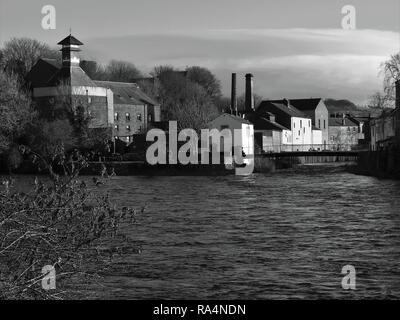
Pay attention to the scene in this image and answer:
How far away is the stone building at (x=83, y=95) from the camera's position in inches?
3275

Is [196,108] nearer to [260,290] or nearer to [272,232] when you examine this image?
[272,232]

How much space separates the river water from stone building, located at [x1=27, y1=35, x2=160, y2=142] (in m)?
46.9

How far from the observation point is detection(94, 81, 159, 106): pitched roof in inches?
3899

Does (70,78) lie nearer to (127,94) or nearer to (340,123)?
(127,94)

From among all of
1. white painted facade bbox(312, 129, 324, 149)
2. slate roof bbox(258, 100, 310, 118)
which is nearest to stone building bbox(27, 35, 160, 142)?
slate roof bbox(258, 100, 310, 118)

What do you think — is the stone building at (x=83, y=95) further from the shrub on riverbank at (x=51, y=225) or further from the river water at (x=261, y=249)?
the shrub on riverbank at (x=51, y=225)

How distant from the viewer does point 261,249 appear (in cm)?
2072

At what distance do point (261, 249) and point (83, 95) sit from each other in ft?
220

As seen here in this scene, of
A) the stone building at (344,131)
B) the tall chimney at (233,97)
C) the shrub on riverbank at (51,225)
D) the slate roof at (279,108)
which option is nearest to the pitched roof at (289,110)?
the slate roof at (279,108)

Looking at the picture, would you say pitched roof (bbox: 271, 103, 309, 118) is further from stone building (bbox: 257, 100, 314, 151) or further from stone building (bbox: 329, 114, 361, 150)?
stone building (bbox: 329, 114, 361, 150)

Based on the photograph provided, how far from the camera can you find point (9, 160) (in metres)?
68.7

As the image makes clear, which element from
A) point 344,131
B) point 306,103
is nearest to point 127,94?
point 306,103
